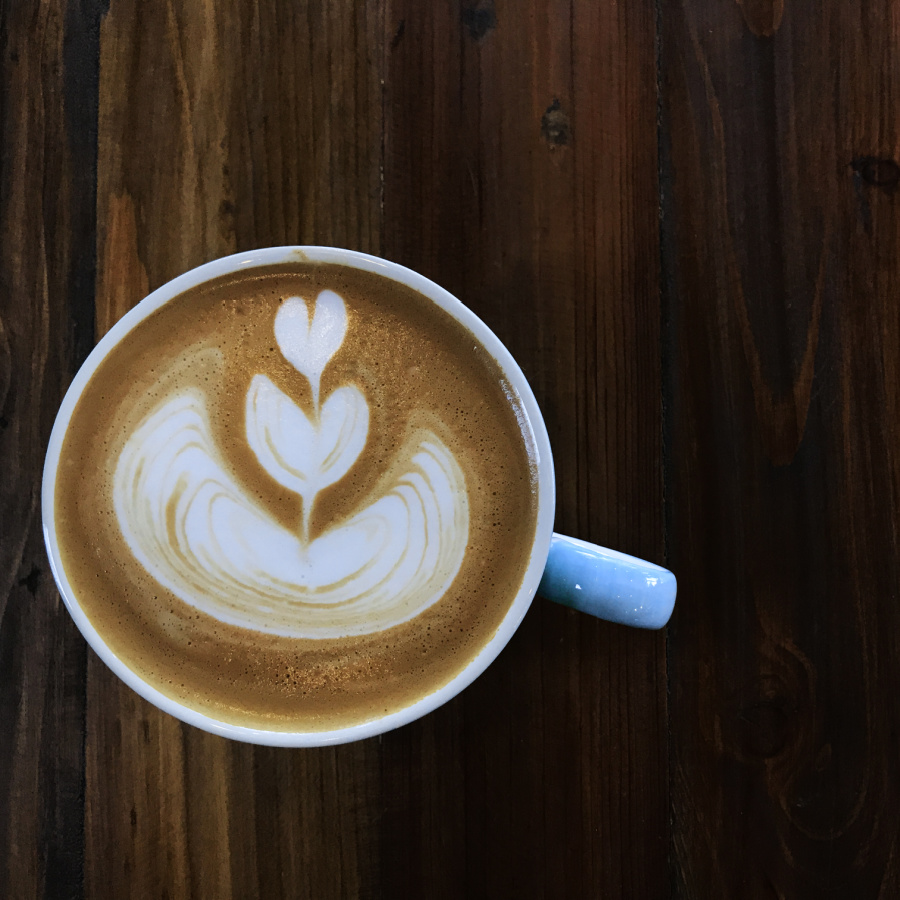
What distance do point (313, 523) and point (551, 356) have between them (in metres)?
0.32

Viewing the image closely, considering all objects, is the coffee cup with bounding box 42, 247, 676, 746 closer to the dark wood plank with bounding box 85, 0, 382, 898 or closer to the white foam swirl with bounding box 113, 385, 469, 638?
the white foam swirl with bounding box 113, 385, 469, 638

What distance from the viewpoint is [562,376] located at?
0.79 m

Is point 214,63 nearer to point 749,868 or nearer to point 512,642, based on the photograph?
point 512,642

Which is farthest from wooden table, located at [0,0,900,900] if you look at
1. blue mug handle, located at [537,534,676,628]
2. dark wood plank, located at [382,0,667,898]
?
blue mug handle, located at [537,534,676,628]

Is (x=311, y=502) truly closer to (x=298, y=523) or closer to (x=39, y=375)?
(x=298, y=523)

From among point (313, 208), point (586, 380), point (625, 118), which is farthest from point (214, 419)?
point (625, 118)

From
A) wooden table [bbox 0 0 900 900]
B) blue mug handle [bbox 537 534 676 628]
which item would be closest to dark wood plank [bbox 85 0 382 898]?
wooden table [bbox 0 0 900 900]

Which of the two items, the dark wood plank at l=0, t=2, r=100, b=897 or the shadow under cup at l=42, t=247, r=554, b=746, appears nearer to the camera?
the shadow under cup at l=42, t=247, r=554, b=746

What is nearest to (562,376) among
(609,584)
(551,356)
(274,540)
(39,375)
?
(551,356)

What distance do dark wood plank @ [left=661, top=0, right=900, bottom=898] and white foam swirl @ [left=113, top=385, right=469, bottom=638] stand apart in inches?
11.8

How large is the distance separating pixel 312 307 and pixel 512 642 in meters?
0.41

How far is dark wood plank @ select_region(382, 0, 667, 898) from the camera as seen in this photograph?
2.57 feet

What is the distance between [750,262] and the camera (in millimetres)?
794

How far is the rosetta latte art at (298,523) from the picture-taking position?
65cm
